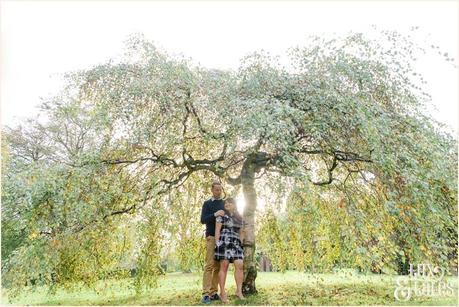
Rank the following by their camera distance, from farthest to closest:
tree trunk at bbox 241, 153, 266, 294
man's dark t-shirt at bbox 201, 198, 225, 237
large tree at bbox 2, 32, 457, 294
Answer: tree trunk at bbox 241, 153, 266, 294 → man's dark t-shirt at bbox 201, 198, 225, 237 → large tree at bbox 2, 32, 457, 294

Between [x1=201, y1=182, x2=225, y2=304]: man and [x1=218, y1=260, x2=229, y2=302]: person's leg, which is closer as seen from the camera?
[x1=218, y1=260, x2=229, y2=302]: person's leg

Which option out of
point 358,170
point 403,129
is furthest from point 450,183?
point 358,170

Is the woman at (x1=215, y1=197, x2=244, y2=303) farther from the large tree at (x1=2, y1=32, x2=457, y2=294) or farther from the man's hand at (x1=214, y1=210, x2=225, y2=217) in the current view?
the large tree at (x1=2, y1=32, x2=457, y2=294)

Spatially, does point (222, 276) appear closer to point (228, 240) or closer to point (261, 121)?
point (228, 240)

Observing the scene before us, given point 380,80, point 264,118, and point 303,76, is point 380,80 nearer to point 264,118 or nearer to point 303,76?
point 303,76

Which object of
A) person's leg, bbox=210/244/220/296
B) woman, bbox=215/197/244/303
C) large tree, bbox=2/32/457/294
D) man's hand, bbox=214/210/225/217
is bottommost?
person's leg, bbox=210/244/220/296

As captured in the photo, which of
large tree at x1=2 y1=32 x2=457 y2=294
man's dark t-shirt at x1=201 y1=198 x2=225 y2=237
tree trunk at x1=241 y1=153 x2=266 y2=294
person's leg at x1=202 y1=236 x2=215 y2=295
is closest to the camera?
large tree at x1=2 y1=32 x2=457 y2=294

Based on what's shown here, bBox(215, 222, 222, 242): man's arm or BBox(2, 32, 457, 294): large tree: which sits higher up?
BBox(2, 32, 457, 294): large tree

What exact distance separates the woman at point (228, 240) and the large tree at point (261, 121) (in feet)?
2.70

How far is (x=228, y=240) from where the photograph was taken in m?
5.06

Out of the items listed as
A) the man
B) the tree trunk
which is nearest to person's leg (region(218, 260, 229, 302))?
the man

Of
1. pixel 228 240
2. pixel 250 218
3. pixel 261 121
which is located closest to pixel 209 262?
pixel 228 240

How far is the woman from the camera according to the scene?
502cm

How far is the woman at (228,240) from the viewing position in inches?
198
